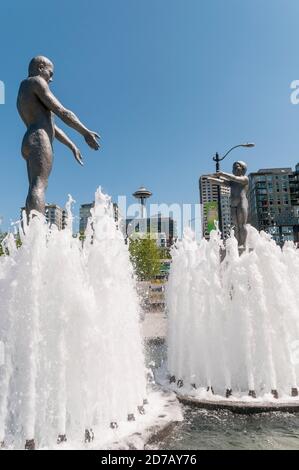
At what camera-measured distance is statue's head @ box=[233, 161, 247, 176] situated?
9.30 meters

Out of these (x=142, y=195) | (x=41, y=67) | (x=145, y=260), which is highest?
(x=142, y=195)

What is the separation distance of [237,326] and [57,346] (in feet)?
10.8

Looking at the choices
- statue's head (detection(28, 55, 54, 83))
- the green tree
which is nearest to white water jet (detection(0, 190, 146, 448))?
statue's head (detection(28, 55, 54, 83))

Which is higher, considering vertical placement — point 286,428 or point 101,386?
point 101,386

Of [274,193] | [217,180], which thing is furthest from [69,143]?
[274,193]

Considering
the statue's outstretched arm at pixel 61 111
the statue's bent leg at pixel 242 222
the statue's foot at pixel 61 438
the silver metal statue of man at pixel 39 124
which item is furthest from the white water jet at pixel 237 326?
the silver metal statue of man at pixel 39 124

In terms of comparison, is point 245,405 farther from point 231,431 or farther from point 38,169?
point 38,169

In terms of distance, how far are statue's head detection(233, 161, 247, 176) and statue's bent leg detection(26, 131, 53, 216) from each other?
5904mm

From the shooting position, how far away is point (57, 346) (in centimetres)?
384

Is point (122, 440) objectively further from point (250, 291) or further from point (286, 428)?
point (250, 291)

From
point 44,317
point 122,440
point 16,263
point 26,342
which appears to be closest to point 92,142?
point 16,263

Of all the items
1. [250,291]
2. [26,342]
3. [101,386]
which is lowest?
[101,386]
